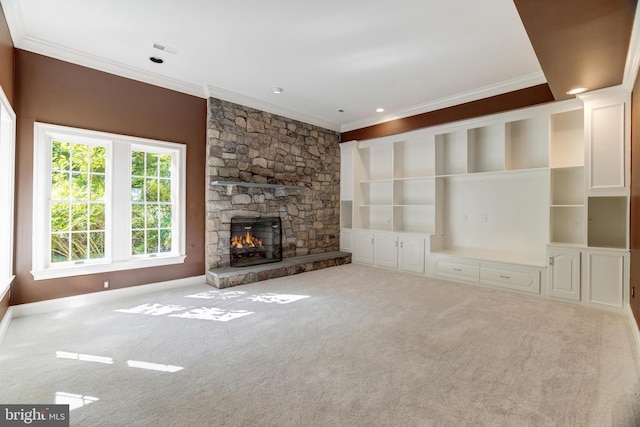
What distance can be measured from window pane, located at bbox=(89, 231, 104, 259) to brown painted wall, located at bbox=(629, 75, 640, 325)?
5.89 m

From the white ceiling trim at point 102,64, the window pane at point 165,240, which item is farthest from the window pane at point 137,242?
the white ceiling trim at point 102,64

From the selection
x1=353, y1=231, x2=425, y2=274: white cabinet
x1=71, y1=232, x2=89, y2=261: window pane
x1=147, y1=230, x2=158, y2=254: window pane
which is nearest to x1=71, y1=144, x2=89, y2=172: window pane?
x1=71, y1=232, x2=89, y2=261: window pane

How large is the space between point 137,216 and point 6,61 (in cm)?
203

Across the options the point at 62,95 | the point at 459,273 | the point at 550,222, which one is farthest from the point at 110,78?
the point at 550,222

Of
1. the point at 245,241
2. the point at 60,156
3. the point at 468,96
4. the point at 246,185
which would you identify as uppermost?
the point at 468,96

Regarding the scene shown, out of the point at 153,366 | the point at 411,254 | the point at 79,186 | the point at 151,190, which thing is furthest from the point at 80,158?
the point at 411,254

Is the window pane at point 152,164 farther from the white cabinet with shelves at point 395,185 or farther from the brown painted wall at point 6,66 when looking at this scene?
the white cabinet with shelves at point 395,185

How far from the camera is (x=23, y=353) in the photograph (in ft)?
7.86

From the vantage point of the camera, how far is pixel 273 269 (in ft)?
16.2

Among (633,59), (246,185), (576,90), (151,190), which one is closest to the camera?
(633,59)

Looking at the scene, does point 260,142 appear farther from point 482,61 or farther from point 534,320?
point 534,320

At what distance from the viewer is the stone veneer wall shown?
4.69 m

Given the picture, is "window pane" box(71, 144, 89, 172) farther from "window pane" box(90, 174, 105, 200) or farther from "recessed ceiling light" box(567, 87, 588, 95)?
"recessed ceiling light" box(567, 87, 588, 95)

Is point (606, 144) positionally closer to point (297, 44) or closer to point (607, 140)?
point (607, 140)
